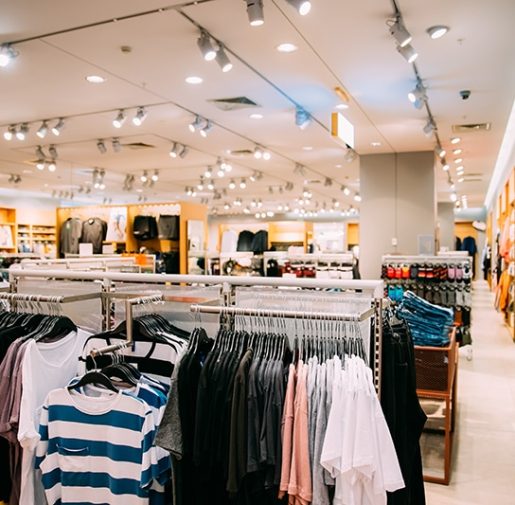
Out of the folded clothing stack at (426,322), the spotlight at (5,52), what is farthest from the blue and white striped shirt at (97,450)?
the spotlight at (5,52)

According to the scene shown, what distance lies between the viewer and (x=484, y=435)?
15.2 feet

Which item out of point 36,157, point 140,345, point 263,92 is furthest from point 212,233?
point 140,345

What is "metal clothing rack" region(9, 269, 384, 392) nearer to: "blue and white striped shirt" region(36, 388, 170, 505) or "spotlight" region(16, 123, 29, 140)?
"blue and white striped shirt" region(36, 388, 170, 505)

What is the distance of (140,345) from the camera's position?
2.44 m

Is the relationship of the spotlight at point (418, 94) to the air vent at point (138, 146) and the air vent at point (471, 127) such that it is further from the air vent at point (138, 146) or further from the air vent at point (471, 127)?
the air vent at point (138, 146)

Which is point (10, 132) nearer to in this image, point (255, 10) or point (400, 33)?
point (255, 10)

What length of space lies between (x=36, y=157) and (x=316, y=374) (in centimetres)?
907

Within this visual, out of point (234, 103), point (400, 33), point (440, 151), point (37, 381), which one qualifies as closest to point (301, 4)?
point (400, 33)

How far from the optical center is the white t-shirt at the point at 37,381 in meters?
2.27

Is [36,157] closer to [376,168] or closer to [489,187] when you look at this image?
[376,168]

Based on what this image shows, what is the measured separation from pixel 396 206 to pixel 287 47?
5424 millimetres

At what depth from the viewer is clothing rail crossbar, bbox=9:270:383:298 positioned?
2.26 metres

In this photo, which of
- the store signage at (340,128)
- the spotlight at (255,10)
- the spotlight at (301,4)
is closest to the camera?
the spotlight at (301,4)

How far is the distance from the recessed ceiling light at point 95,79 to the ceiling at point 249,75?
0.26 ft
